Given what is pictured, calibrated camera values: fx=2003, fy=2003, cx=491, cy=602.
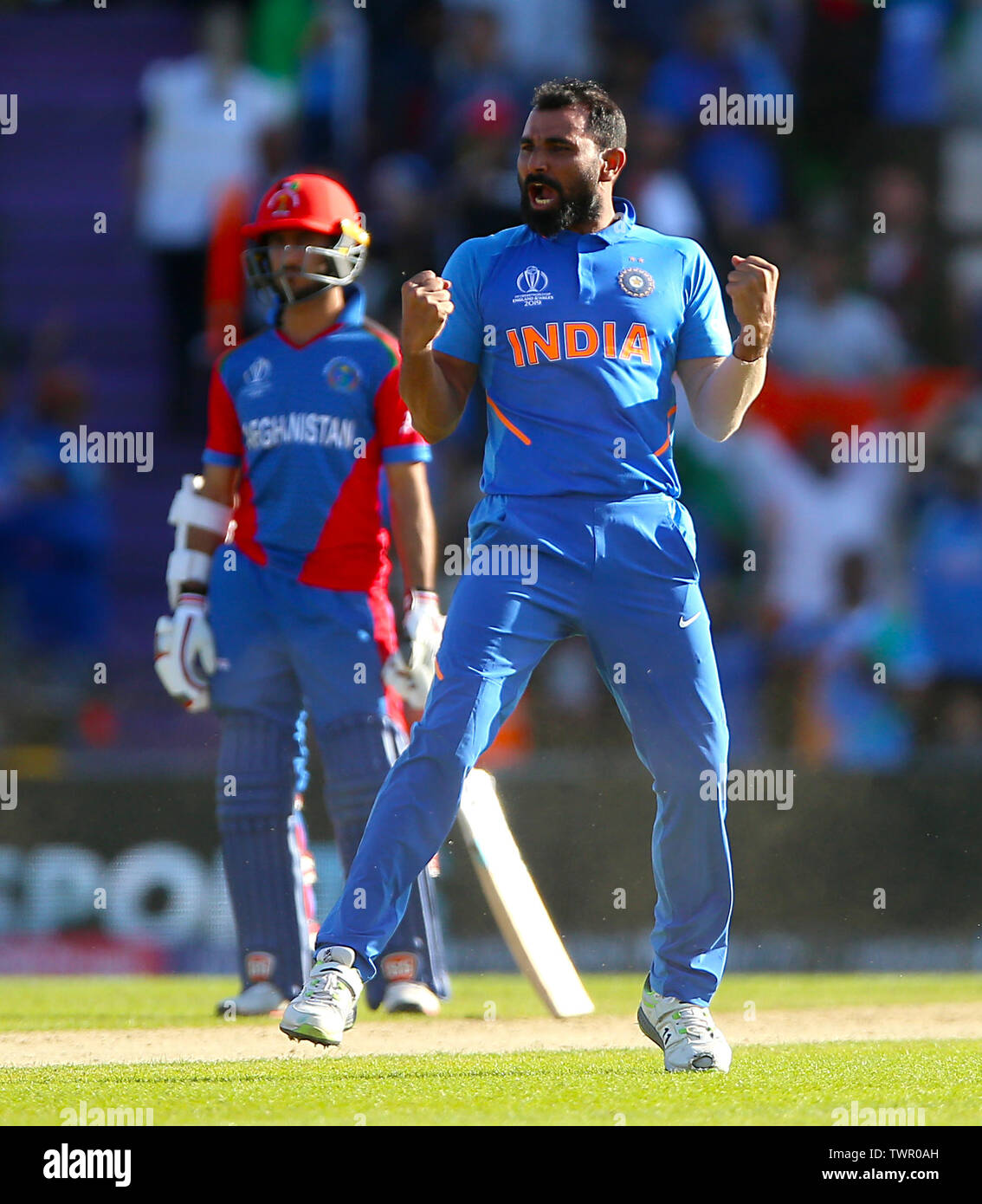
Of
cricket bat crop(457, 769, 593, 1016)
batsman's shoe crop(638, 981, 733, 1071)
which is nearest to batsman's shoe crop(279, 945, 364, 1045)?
batsman's shoe crop(638, 981, 733, 1071)

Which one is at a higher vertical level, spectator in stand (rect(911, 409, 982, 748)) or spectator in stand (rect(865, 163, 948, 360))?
spectator in stand (rect(865, 163, 948, 360))

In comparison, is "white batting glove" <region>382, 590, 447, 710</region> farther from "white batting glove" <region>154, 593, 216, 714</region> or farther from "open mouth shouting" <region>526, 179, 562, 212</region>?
"open mouth shouting" <region>526, 179, 562, 212</region>

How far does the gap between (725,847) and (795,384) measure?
22.2 ft

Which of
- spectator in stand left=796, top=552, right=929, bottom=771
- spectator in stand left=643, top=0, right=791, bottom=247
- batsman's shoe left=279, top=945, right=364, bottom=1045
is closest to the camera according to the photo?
batsman's shoe left=279, top=945, right=364, bottom=1045

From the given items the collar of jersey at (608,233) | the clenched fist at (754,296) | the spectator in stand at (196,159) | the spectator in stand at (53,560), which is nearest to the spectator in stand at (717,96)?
the spectator in stand at (196,159)

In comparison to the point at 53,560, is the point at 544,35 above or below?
above

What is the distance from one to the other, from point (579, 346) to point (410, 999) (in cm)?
241

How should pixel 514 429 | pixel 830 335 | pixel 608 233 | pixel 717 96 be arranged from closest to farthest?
pixel 514 429, pixel 608 233, pixel 830 335, pixel 717 96

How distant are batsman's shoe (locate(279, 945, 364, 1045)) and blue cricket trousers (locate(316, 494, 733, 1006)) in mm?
103

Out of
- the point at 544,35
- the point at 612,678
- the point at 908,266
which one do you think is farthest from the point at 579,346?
the point at 544,35

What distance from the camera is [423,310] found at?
4.64 meters

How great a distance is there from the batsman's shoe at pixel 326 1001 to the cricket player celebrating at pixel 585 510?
0.04m

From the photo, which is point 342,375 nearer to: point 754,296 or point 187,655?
point 187,655

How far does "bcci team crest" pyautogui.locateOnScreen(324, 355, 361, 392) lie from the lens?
6391mm
